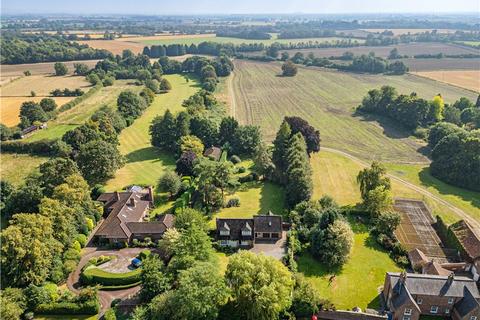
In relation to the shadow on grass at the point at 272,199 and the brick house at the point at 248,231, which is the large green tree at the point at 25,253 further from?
the shadow on grass at the point at 272,199

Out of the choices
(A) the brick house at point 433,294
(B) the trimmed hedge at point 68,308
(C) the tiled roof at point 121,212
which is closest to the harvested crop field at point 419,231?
(A) the brick house at point 433,294

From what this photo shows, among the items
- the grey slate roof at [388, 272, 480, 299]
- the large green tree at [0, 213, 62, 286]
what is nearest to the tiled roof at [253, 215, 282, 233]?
the grey slate roof at [388, 272, 480, 299]

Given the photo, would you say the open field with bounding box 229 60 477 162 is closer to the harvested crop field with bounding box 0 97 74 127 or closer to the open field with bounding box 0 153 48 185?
the open field with bounding box 0 153 48 185

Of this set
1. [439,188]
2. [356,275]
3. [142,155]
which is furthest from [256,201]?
[439,188]

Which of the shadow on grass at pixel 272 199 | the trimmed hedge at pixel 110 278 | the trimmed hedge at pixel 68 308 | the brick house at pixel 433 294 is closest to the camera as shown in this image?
the brick house at pixel 433 294

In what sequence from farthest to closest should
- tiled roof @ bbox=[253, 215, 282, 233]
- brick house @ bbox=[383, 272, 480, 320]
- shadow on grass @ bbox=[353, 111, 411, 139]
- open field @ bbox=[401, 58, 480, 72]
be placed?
open field @ bbox=[401, 58, 480, 72] → shadow on grass @ bbox=[353, 111, 411, 139] → tiled roof @ bbox=[253, 215, 282, 233] → brick house @ bbox=[383, 272, 480, 320]
